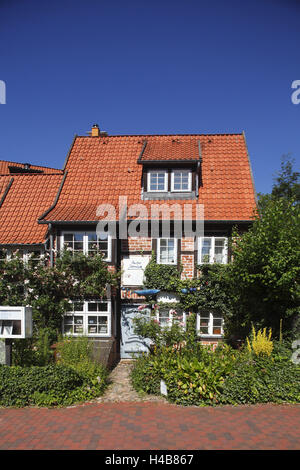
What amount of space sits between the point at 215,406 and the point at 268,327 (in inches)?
144

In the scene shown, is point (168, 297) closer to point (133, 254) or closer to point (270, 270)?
point (133, 254)

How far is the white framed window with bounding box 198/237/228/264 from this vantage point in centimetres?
1269

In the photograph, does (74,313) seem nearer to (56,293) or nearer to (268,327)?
(56,293)

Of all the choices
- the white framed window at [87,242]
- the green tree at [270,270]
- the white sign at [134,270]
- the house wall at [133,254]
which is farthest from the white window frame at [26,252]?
the green tree at [270,270]

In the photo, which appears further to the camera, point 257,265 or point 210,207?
point 210,207

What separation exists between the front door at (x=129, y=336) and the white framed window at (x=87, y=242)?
84.9 inches

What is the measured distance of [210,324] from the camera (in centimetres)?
1264

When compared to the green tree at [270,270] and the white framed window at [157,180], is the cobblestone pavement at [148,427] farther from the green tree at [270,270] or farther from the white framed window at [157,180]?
the white framed window at [157,180]

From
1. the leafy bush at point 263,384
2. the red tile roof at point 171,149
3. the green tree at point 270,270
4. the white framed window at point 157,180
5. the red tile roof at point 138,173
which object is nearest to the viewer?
the leafy bush at point 263,384

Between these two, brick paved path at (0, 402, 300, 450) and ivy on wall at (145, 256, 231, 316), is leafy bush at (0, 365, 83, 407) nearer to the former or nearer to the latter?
brick paved path at (0, 402, 300, 450)

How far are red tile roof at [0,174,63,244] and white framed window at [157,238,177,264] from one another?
435 centimetres

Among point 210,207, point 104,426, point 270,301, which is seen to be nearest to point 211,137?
point 210,207

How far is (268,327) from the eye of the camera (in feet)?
36.3

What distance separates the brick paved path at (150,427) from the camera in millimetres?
6473
